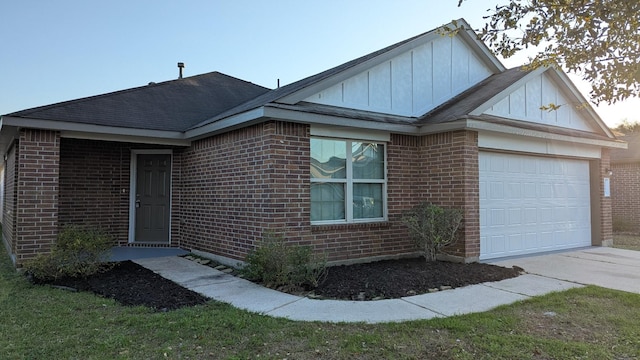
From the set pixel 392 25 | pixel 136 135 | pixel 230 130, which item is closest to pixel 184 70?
pixel 136 135

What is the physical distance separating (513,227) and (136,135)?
8.33 metres

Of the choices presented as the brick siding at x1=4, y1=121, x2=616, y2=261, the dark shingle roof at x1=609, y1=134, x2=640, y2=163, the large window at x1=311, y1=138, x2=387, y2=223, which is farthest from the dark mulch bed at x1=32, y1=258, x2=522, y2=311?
the dark shingle roof at x1=609, y1=134, x2=640, y2=163

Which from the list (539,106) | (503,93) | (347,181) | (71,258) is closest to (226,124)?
(347,181)

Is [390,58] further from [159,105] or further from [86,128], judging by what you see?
[86,128]

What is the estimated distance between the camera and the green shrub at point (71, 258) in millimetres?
6492

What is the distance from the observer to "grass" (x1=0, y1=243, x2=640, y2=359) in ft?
12.0

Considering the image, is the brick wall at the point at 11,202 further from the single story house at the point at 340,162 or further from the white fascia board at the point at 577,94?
the white fascia board at the point at 577,94

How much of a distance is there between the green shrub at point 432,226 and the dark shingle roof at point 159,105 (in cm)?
537

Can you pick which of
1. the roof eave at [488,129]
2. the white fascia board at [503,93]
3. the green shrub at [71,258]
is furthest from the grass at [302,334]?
the white fascia board at [503,93]

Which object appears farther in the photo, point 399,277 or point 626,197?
point 626,197

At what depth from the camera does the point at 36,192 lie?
7207mm

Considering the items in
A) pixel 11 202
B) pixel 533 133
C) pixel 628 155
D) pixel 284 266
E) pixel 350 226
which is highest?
pixel 628 155

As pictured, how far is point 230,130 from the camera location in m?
7.84

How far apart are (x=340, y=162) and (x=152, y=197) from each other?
525 centimetres
